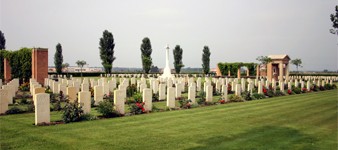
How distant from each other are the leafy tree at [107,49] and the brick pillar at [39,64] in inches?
1208

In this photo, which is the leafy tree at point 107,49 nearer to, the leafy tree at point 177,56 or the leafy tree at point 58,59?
the leafy tree at point 58,59

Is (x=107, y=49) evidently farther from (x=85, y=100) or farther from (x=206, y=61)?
(x=85, y=100)

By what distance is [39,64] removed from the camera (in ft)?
78.1

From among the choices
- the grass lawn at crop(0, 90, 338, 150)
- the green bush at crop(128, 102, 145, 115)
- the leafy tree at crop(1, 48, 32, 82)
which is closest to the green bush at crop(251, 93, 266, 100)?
the grass lawn at crop(0, 90, 338, 150)

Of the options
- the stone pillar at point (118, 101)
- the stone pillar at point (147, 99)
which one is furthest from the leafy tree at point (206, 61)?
the stone pillar at point (118, 101)

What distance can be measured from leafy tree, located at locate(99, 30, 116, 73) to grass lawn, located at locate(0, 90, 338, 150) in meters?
44.8

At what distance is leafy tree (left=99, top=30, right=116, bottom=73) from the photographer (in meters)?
55.2

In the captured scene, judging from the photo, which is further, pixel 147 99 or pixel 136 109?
pixel 147 99

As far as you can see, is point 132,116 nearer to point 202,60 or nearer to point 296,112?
point 296,112

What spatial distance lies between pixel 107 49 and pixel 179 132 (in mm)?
48937

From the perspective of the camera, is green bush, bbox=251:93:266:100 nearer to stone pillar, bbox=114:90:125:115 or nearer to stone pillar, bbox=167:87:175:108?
stone pillar, bbox=167:87:175:108

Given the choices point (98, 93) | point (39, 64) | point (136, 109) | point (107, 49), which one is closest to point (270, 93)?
point (136, 109)

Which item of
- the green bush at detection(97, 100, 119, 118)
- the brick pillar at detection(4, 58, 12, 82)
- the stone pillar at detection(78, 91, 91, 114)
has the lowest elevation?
the green bush at detection(97, 100, 119, 118)

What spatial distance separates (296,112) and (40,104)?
33.5ft
